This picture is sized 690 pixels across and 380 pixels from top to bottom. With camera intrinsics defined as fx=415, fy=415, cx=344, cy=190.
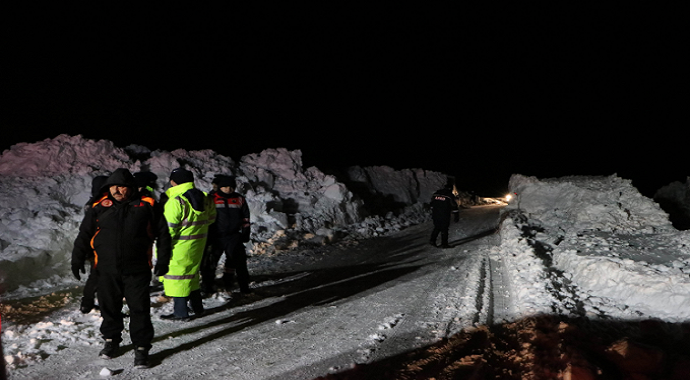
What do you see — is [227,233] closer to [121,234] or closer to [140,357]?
[121,234]

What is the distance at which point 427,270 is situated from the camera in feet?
25.9

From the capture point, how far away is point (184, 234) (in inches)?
197

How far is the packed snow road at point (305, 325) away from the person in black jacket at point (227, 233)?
42 cm

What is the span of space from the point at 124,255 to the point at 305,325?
7.52 ft

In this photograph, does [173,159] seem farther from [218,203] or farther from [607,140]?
[607,140]

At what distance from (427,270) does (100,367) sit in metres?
5.49

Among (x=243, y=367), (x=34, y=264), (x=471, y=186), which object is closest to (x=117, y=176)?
(x=243, y=367)

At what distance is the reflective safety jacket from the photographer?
490cm

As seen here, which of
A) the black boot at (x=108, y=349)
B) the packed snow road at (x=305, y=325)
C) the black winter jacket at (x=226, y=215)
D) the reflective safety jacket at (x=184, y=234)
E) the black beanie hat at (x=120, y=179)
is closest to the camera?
the black beanie hat at (x=120, y=179)

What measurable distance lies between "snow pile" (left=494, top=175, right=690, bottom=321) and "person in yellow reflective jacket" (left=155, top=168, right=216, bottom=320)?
4110 millimetres

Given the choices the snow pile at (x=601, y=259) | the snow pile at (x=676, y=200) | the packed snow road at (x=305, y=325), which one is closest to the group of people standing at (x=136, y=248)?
the packed snow road at (x=305, y=325)

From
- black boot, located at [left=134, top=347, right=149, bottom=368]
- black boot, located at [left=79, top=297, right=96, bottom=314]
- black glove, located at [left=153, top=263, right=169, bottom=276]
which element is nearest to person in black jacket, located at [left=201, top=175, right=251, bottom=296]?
black boot, located at [left=79, top=297, right=96, bottom=314]

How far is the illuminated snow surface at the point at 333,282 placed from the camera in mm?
4469

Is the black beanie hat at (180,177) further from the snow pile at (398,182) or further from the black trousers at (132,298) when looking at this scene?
the snow pile at (398,182)
